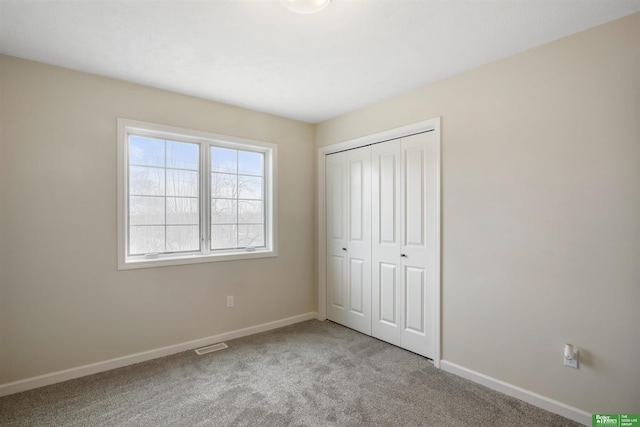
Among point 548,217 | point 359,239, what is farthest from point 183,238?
point 548,217

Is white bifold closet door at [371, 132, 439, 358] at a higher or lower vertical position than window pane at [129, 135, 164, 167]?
lower

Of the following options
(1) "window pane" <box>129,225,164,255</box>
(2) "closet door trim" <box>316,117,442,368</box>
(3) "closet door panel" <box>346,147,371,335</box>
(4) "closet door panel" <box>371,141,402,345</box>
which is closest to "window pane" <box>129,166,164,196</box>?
(1) "window pane" <box>129,225,164,255</box>

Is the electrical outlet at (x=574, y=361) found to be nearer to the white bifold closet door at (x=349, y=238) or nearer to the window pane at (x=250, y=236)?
the white bifold closet door at (x=349, y=238)

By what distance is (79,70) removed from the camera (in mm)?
2580

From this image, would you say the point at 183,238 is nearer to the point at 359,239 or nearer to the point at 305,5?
the point at 359,239

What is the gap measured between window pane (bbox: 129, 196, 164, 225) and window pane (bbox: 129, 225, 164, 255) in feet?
0.18

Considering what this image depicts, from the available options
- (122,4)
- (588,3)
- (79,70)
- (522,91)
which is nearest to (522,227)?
(522,91)

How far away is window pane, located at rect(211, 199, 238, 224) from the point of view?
3385mm

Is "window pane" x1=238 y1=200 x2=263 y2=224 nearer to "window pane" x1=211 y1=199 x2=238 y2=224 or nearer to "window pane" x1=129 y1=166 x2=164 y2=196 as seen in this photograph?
"window pane" x1=211 y1=199 x2=238 y2=224

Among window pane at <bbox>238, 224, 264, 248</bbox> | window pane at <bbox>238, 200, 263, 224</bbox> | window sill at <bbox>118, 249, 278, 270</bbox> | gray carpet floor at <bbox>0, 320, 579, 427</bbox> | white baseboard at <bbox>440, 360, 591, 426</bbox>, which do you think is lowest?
gray carpet floor at <bbox>0, 320, 579, 427</bbox>

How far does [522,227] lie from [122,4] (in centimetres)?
288

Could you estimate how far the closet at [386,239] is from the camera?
2.91m

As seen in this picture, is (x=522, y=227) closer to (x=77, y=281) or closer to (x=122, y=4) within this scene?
(x=122, y=4)

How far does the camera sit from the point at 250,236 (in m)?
3.67
